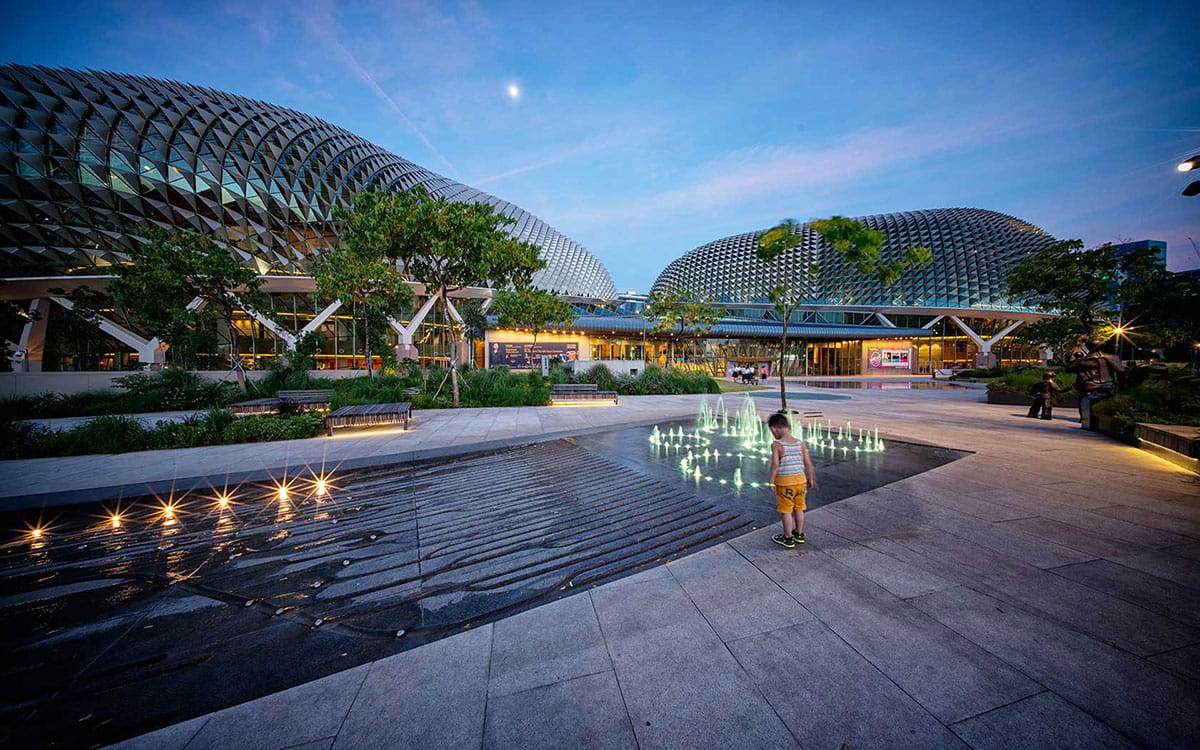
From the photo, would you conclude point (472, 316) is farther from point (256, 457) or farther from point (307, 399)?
point (256, 457)

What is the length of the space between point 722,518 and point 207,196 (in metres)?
36.1

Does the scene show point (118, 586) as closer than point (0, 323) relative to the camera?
Yes

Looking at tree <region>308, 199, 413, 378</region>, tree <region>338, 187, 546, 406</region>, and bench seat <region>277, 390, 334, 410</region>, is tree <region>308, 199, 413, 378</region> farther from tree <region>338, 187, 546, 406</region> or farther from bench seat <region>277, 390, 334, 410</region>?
bench seat <region>277, 390, 334, 410</region>

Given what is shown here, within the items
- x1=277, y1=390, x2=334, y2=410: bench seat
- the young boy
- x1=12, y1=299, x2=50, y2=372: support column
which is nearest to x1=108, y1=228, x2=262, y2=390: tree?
x1=277, y1=390, x2=334, y2=410: bench seat

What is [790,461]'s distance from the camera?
4039 mm

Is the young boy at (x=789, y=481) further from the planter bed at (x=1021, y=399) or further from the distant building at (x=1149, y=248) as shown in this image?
the distant building at (x=1149, y=248)

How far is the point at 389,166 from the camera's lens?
1430 inches

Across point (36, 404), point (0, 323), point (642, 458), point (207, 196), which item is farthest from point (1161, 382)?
point (0, 323)

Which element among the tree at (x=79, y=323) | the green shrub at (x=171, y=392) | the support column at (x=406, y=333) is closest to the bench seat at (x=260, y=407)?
the green shrub at (x=171, y=392)

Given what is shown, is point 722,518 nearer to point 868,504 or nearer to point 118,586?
point 868,504

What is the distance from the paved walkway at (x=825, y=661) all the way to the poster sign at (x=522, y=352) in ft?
113

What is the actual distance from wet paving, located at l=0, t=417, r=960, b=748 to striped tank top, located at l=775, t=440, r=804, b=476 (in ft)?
3.11

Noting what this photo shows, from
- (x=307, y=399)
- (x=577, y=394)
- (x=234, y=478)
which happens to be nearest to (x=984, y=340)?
(x=577, y=394)

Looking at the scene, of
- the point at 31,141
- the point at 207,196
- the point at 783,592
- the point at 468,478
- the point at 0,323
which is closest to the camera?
the point at 783,592
